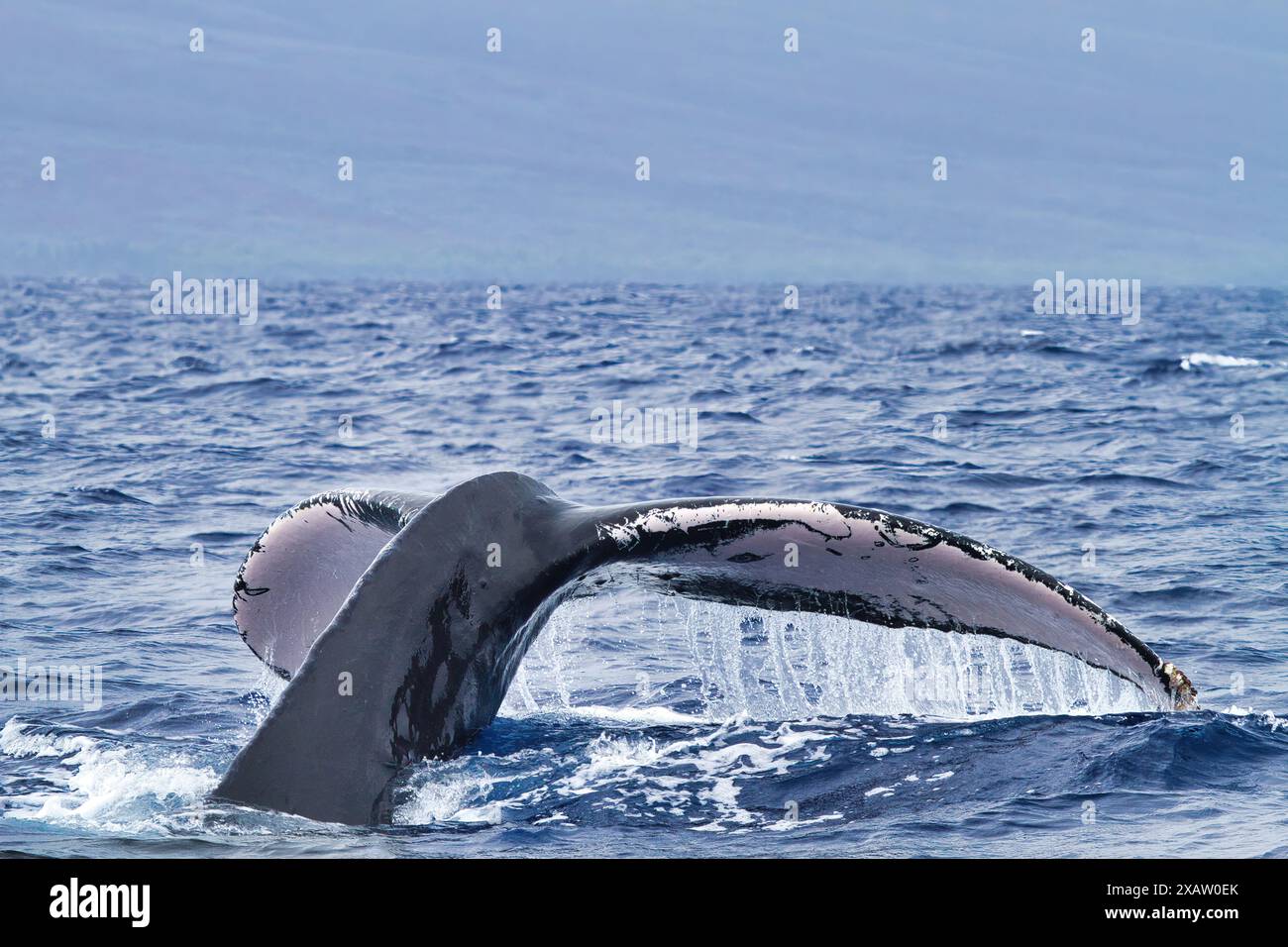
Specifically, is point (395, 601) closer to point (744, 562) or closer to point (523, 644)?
point (523, 644)

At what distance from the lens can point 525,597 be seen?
19.3ft

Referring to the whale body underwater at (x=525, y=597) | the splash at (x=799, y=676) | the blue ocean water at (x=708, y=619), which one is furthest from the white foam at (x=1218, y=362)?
the whale body underwater at (x=525, y=597)

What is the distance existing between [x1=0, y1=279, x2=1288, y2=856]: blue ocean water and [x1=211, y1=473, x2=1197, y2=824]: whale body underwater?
170mm

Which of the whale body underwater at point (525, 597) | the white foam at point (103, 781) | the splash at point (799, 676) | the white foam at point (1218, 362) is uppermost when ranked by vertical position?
the white foam at point (1218, 362)

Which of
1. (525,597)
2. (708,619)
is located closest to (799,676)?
(708,619)

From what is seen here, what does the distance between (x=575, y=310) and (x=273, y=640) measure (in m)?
52.0

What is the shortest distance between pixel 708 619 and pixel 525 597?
2.94ft

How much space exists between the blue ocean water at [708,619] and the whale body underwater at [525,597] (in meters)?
0.17

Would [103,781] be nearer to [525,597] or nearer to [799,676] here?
[525,597]

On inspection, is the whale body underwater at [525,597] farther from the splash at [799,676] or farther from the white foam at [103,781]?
the white foam at [103,781]

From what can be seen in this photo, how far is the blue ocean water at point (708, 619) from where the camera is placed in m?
5.99

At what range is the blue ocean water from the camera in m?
5.99

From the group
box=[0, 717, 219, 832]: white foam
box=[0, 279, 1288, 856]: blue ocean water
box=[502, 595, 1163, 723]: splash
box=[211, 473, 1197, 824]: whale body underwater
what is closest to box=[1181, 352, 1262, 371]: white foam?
box=[0, 279, 1288, 856]: blue ocean water

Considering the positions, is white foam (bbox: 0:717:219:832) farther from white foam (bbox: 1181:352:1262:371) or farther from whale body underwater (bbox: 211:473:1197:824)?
white foam (bbox: 1181:352:1262:371)
